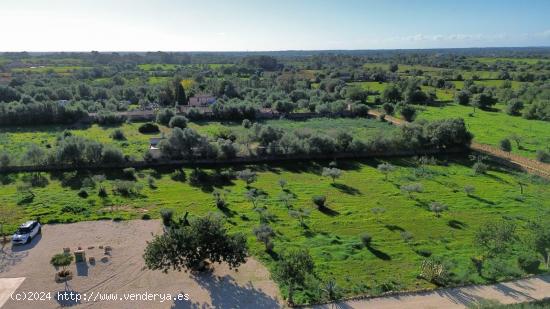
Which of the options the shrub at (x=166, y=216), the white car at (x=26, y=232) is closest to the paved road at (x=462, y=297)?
the shrub at (x=166, y=216)

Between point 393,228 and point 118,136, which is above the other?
point 118,136

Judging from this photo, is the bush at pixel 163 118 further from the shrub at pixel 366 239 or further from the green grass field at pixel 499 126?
the shrub at pixel 366 239

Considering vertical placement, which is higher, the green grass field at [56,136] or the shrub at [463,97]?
the shrub at [463,97]

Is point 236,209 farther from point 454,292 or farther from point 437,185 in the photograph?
point 437,185

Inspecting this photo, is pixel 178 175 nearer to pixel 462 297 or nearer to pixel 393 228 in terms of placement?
pixel 393 228

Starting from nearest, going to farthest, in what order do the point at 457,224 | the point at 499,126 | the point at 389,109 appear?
the point at 457,224 → the point at 499,126 → the point at 389,109

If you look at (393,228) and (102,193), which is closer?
(393,228)

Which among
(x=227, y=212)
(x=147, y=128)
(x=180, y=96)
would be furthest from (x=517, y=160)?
(x=180, y=96)
